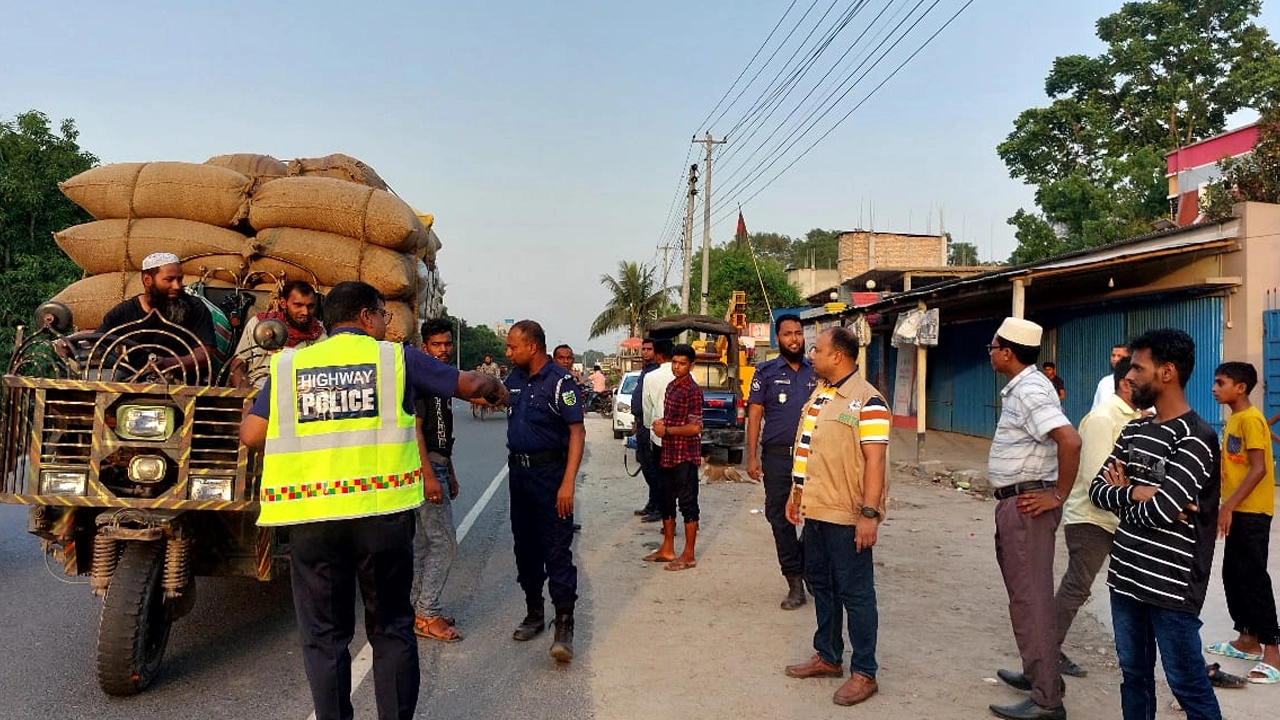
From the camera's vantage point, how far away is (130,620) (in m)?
4.18

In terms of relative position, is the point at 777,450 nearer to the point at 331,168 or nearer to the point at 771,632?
the point at 771,632

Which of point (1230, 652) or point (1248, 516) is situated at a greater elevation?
point (1248, 516)

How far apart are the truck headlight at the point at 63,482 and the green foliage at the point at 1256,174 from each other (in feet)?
65.7

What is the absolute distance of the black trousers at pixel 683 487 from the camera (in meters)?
7.56

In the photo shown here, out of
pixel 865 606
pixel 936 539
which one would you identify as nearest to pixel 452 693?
pixel 865 606

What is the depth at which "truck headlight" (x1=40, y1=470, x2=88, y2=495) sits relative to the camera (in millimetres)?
4156

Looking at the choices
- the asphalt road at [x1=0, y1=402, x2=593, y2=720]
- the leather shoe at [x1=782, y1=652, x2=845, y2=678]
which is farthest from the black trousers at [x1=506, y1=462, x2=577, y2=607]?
the leather shoe at [x1=782, y1=652, x2=845, y2=678]

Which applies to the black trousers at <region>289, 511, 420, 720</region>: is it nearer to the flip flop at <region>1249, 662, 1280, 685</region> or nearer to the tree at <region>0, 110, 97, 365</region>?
the flip flop at <region>1249, 662, 1280, 685</region>

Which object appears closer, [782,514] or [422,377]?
[422,377]

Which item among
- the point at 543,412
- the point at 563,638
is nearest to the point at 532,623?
the point at 563,638

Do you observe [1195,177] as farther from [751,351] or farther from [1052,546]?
[1052,546]

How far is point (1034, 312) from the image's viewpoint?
1574 centimetres

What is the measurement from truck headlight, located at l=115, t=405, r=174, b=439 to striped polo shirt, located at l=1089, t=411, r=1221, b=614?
425 centimetres

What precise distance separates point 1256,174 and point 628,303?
→ 31.6 m
